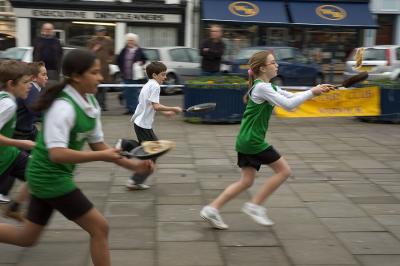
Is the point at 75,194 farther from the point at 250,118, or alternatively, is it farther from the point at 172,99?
the point at 172,99

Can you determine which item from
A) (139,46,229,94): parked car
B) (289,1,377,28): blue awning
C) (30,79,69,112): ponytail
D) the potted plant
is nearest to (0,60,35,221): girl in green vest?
(30,79,69,112): ponytail

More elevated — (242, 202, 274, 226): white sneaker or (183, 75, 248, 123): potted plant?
(183, 75, 248, 123): potted plant

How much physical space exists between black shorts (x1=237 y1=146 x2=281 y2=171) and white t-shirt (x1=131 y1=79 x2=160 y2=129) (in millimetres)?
1539

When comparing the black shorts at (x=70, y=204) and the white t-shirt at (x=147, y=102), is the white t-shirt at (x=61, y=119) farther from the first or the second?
the white t-shirt at (x=147, y=102)

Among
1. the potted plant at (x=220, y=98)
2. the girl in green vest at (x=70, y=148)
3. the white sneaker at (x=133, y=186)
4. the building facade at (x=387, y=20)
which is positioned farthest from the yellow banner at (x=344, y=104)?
the building facade at (x=387, y=20)

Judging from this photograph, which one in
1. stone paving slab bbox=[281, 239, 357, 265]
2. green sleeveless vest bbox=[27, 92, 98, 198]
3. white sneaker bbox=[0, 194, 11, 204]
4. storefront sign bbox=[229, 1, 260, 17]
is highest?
storefront sign bbox=[229, 1, 260, 17]

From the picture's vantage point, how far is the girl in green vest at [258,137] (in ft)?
15.8

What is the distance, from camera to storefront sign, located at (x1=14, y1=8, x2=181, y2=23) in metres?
25.0

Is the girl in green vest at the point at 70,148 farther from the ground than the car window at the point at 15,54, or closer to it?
closer to it

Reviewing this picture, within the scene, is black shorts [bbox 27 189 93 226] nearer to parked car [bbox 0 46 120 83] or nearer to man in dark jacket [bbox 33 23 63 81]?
man in dark jacket [bbox 33 23 63 81]

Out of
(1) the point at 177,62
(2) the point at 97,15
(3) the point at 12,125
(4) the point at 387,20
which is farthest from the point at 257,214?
(4) the point at 387,20

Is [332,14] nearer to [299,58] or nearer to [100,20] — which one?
[299,58]

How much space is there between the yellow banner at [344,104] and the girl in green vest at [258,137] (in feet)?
21.8

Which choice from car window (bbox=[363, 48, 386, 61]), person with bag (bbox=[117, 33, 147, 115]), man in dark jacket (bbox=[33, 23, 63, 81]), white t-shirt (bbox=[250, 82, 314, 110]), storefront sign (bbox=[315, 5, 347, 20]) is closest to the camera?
white t-shirt (bbox=[250, 82, 314, 110])
